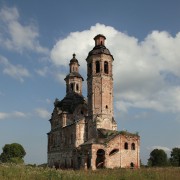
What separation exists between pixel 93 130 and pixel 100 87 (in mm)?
5102

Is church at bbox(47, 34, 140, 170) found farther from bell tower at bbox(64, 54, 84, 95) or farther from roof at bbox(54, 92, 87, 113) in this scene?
bell tower at bbox(64, 54, 84, 95)

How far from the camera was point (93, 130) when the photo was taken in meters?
37.0

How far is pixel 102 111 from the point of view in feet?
121

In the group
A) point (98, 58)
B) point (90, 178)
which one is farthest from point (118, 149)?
point (90, 178)

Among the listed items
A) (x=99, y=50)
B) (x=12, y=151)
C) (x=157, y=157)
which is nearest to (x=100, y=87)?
(x=99, y=50)

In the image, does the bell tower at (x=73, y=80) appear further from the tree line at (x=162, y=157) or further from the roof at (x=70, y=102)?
the tree line at (x=162, y=157)

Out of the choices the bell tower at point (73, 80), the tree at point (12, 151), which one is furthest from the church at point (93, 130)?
the tree at point (12, 151)

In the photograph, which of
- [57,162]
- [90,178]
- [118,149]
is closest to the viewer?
[90,178]

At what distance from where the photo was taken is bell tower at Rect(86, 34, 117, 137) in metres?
36.9

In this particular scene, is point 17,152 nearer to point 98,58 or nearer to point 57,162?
point 57,162

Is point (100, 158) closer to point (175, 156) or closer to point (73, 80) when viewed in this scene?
point (73, 80)

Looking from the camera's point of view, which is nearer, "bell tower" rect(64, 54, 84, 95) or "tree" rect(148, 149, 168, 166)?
"bell tower" rect(64, 54, 84, 95)

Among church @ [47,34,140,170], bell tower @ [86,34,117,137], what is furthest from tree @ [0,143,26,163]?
bell tower @ [86,34,117,137]

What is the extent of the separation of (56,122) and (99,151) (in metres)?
11.5
